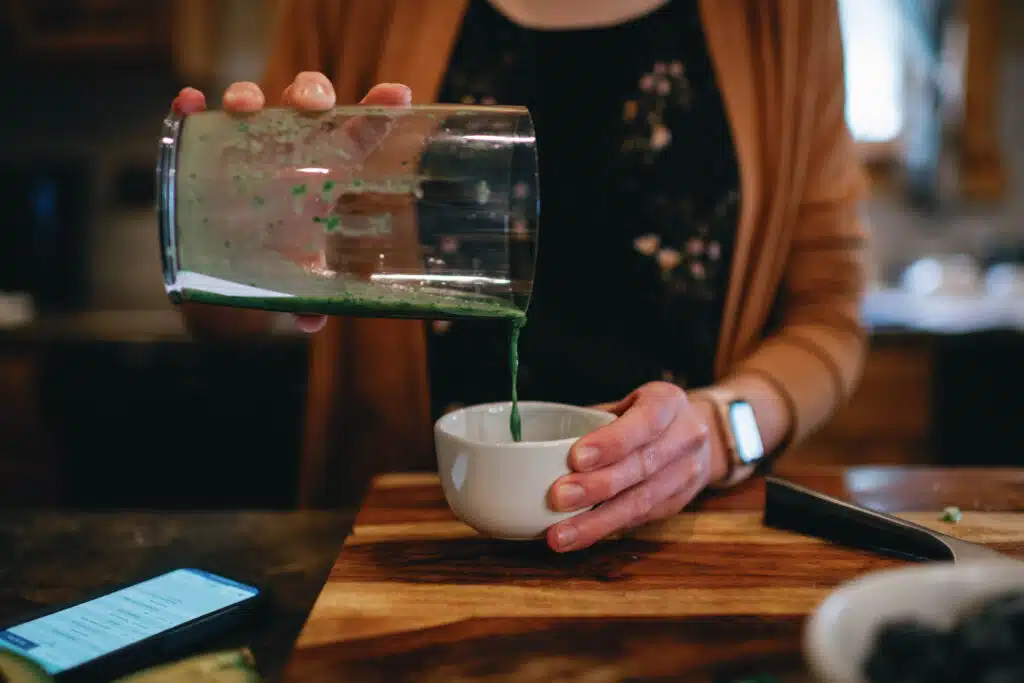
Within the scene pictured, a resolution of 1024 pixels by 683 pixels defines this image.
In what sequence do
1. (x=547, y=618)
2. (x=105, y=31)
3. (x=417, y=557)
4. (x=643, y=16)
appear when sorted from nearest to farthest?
(x=547, y=618)
(x=417, y=557)
(x=643, y=16)
(x=105, y=31)

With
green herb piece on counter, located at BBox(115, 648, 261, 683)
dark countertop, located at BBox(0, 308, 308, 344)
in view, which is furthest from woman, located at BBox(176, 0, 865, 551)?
dark countertop, located at BBox(0, 308, 308, 344)

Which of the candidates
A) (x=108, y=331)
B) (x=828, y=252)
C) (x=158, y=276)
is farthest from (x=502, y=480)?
(x=158, y=276)

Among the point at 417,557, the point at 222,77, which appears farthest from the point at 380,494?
the point at 222,77

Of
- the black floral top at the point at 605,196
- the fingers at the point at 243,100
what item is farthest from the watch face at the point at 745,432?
the fingers at the point at 243,100

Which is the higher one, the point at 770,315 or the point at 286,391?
the point at 770,315

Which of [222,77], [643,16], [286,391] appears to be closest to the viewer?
[643,16]

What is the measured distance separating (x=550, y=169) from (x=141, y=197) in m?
2.16

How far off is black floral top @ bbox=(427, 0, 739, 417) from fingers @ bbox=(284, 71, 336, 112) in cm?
41

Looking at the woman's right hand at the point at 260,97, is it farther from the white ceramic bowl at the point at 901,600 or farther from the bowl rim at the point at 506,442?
the white ceramic bowl at the point at 901,600

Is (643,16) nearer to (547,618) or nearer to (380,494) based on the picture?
(380,494)

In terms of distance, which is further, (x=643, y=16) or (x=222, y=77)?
(x=222, y=77)

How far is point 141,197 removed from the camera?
278cm

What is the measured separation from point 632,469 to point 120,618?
0.38 m

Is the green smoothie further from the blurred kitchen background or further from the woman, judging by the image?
the blurred kitchen background
